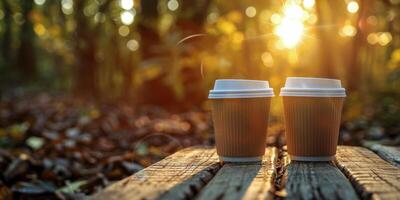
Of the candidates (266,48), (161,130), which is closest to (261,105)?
(161,130)

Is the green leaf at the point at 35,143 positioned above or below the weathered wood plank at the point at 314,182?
below

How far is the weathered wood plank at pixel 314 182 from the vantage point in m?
1.42

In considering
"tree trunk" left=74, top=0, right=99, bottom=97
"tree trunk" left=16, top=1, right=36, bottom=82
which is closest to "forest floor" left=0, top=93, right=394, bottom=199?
"tree trunk" left=74, top=0, right=99, bottom=97

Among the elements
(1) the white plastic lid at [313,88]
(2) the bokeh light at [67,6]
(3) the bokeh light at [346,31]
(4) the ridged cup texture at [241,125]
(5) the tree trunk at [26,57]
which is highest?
(2) the bokeh light at [67,6]

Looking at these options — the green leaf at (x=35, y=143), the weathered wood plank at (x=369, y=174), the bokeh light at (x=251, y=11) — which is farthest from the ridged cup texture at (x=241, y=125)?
the bokeh light at (x=251, y=11)

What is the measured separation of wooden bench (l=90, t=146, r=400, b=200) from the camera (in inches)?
55.7

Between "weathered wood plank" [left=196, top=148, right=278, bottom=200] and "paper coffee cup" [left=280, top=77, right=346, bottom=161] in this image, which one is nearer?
"weathered wood plank" [left=196, top=148, right=278, bottom=200]

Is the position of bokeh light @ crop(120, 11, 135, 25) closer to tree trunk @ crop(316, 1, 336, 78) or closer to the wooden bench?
tree trunk @ crop(316, 1, 336, 78)

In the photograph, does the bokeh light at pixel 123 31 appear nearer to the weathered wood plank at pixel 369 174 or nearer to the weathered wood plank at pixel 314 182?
the weathered wood plank at pixel 369 174

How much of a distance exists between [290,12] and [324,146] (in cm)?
300

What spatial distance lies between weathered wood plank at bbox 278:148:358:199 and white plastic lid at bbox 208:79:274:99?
0.28m

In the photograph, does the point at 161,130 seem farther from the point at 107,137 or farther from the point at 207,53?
the point at 207,53

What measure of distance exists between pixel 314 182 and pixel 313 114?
0.44 meters

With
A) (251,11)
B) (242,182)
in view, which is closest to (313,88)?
(242,182)
